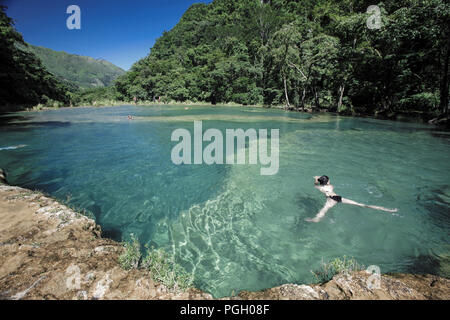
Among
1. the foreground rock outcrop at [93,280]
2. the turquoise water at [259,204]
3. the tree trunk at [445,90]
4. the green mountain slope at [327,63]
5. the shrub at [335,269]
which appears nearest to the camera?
the foreground rock outcrop at [93,280]

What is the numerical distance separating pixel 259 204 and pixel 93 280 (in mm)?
4614

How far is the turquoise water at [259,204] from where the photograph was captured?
408 centimetres

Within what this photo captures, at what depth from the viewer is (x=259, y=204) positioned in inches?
244

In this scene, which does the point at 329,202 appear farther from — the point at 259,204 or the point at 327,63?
the point at 327,63

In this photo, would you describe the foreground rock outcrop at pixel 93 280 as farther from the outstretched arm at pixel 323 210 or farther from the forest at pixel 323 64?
the forest at pixel 323 64

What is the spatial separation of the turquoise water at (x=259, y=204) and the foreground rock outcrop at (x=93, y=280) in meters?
1.11

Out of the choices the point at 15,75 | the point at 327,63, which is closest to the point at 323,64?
the point at 327,63

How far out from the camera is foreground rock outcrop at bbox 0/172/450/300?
242cm

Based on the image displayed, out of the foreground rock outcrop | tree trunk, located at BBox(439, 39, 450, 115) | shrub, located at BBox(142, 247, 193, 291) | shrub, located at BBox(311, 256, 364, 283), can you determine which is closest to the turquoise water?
shrub, located at BBox(311, 256, 364, 283)

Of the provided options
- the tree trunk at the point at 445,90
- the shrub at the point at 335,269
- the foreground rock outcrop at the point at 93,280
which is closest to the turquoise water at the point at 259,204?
the shrub at the point at 335,269

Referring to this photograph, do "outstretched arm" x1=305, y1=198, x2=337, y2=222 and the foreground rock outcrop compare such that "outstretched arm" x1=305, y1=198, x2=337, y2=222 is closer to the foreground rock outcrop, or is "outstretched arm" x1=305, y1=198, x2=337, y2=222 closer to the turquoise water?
the turquoise water

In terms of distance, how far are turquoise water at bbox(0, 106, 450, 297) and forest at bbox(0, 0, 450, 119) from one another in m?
15.9
